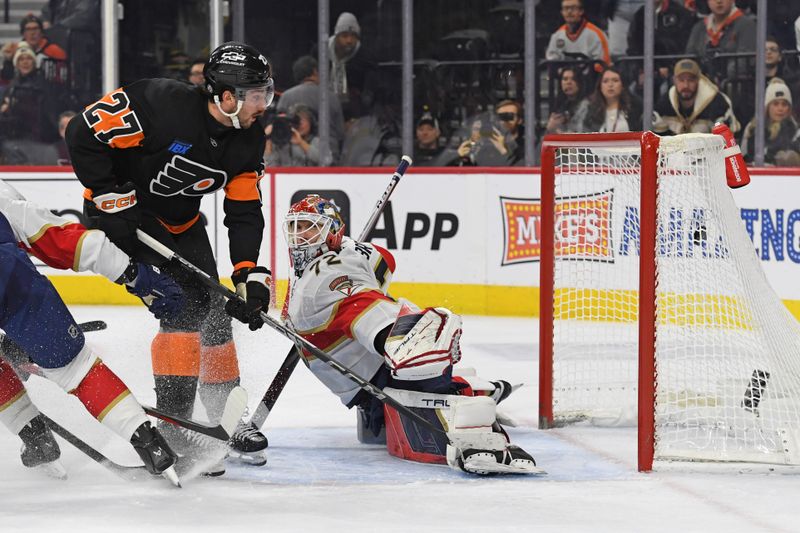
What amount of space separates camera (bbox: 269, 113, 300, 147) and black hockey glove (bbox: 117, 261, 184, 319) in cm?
422

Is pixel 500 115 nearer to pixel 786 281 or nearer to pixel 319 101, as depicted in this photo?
pixel 319 101

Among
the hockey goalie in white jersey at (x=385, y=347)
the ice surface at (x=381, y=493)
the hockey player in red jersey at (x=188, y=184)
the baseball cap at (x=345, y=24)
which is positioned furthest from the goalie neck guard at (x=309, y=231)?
the baseball cap at (x=345, y=24)

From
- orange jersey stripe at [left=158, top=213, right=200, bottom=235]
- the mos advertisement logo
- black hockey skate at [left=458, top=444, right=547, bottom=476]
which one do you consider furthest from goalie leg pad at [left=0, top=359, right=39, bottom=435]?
the mos advertisement logo

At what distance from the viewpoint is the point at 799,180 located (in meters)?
5.71

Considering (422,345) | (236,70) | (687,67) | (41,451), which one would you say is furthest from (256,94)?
(687,67)

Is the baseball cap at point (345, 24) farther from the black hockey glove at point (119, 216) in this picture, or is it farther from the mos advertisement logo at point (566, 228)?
the black hockey glove at point (119, 216)

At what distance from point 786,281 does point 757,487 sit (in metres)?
2.86

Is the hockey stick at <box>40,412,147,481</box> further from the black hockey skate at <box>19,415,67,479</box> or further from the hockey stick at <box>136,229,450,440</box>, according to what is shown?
the hockey stick at <box>136,229,450,440</box>

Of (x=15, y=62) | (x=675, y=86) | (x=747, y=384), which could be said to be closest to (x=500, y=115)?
(x=675, y=86)

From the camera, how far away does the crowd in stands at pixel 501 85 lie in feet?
21.4

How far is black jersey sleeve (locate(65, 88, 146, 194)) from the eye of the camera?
126 inches

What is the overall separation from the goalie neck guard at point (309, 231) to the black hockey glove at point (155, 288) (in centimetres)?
33

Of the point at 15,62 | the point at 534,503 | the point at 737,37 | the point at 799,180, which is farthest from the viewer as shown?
the point at 15,62

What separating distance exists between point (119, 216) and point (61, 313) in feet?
1.27
